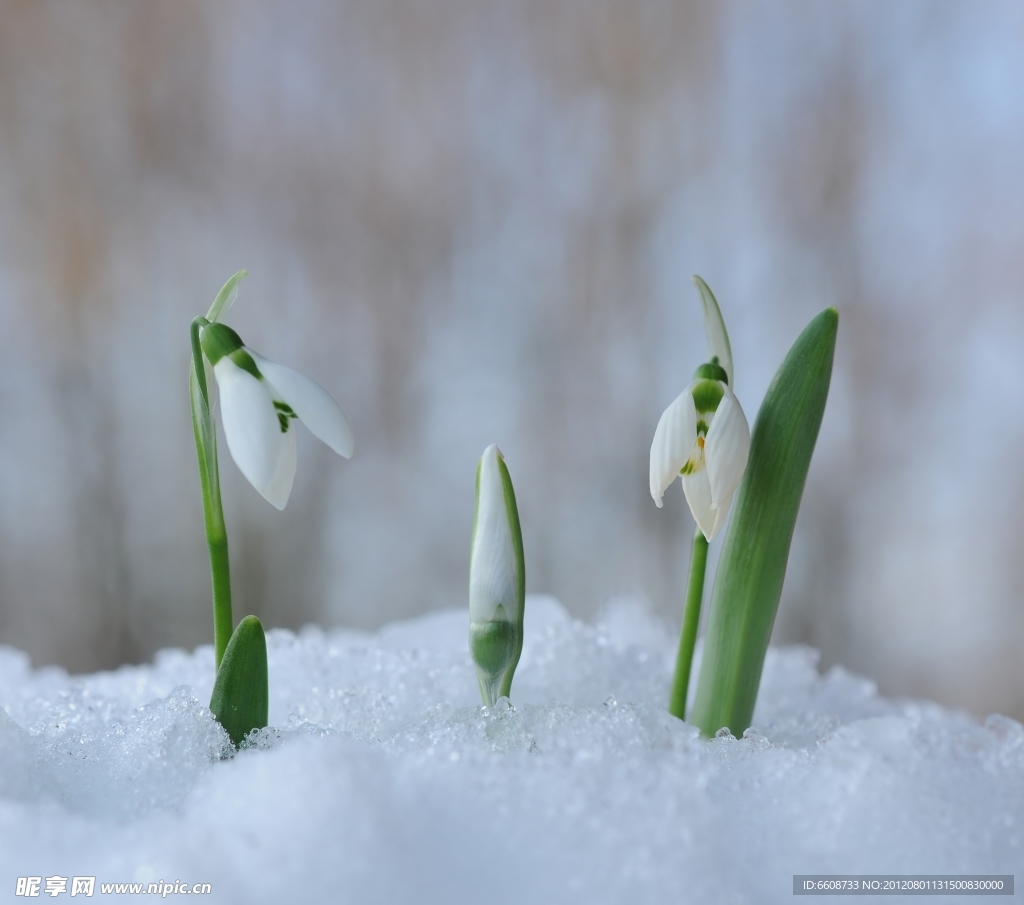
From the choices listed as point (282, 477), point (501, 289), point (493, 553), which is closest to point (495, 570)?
point (493, 553)

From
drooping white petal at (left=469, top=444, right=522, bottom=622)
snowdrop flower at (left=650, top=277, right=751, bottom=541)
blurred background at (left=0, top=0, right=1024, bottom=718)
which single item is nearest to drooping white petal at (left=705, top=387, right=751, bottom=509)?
snowdrop flower at (left=650, top=277, right=751, bottom=541)

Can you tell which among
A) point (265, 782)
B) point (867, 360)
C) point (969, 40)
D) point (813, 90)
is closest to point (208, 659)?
point (265, 782)

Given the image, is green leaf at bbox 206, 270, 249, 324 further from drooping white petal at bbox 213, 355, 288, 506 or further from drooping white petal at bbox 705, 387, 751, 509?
drooping white petal at bbox 705, 387, 751, 509

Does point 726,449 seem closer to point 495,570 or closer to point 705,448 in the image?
point 705,448

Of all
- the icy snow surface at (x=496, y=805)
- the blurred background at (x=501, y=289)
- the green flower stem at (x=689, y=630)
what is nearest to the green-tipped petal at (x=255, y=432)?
the icy snow surface at (x=496, y=805)

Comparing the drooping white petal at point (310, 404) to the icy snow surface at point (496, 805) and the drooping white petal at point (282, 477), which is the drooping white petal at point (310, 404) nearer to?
the drooping white petal at point (282, 477)
